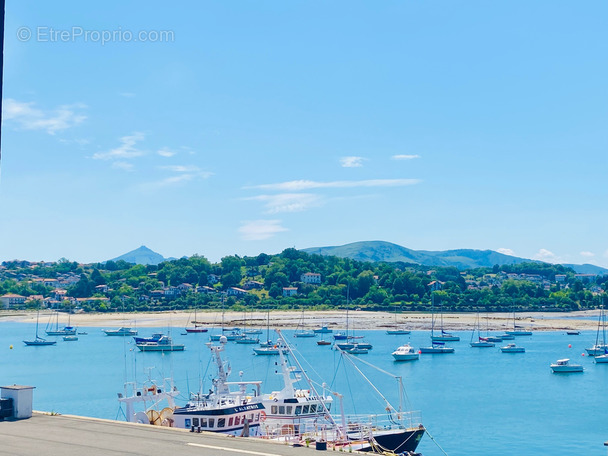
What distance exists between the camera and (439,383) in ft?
323

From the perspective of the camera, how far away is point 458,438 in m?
62.2

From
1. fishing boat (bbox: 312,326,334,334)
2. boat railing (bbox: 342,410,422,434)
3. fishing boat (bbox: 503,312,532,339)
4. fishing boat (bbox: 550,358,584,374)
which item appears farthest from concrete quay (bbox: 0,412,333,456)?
fishing boat (bbox: 503,312,532,339)

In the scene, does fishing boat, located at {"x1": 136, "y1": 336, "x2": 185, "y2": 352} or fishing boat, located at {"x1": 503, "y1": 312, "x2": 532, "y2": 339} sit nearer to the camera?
fishing boat, located at {"x1": 136, "y1": 336, "x2": 185, "y2": 352}

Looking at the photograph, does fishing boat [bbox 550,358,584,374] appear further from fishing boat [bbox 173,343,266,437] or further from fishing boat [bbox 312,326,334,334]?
fishing boat [bbox 312,326,334,334]

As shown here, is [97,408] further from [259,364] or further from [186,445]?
[186,445]

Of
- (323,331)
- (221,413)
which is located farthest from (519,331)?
(221,413)

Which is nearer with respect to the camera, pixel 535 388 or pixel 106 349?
pixel 535 388

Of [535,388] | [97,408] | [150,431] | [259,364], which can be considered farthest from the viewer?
[259,364]

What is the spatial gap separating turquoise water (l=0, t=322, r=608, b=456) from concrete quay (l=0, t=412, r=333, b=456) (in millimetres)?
34953

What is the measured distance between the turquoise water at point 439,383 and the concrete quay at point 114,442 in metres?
35.0

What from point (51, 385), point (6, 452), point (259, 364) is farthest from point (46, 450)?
point (259, 364)

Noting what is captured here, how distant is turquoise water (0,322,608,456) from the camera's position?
6419 centimetres

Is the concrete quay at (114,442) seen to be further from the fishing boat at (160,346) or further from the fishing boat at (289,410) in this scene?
the fishing boat at (160,346)

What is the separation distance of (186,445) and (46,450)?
4.18m
